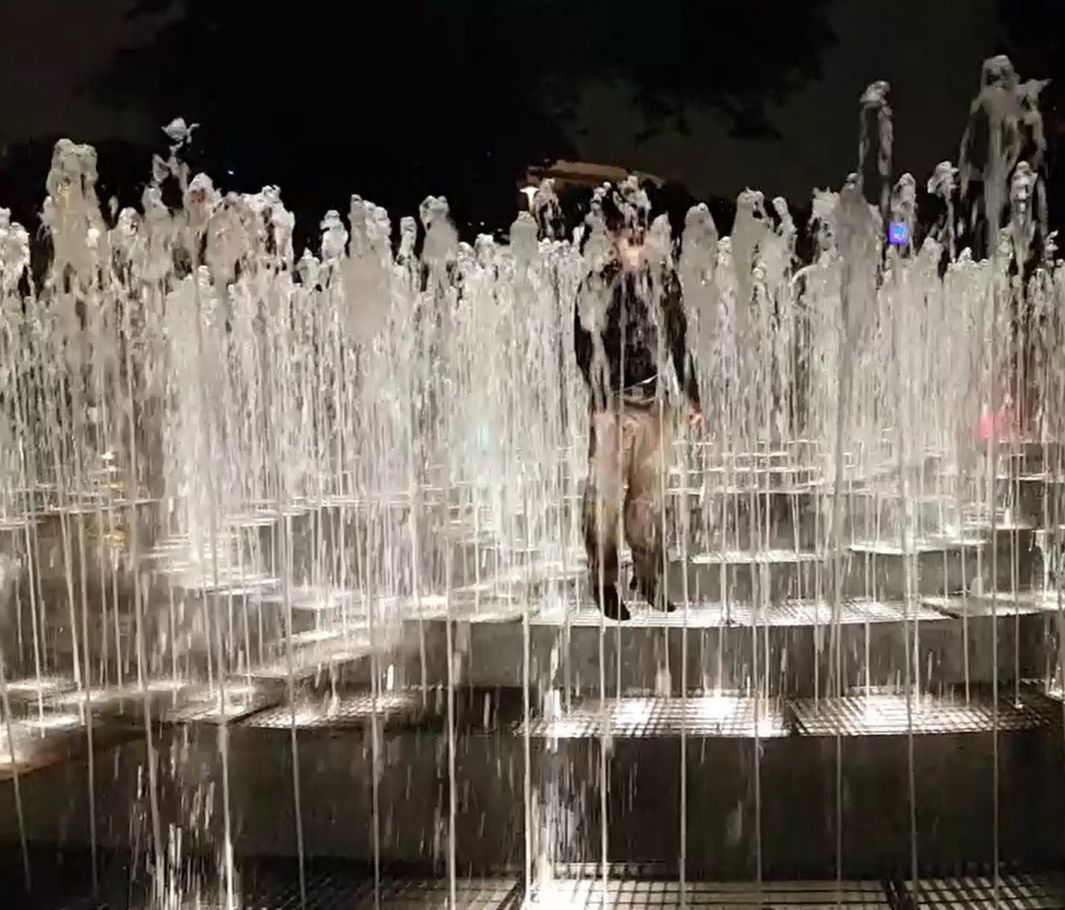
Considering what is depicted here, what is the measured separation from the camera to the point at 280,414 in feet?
46.5

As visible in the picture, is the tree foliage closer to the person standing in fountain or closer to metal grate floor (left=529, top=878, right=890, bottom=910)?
the person standing in fountain

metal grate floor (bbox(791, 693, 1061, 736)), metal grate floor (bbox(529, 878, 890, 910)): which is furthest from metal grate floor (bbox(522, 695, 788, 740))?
metal grate floor (bbox(529, 878, 890, 910))

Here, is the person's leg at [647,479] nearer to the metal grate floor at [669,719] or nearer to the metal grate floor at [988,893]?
the metal grate floor at [669,719]

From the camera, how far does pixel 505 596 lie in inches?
263

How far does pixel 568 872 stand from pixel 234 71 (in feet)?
41.8

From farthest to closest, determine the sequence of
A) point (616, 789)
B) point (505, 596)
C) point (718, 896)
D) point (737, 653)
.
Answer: point (505, 596)
point (737, 653)
point (616, 789)
point (718, 896)

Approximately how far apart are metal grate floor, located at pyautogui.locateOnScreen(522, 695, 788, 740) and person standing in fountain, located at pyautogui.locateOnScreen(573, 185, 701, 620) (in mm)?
578

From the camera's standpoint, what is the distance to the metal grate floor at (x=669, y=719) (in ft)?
14.6

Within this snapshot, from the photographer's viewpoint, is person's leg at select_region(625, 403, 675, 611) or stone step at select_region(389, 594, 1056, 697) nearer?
stone step at select_region(389, 594, 1056, 697)

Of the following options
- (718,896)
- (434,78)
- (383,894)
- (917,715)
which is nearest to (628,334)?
(917,715)

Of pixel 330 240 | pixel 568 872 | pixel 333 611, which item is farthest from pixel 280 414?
pixel 568 872

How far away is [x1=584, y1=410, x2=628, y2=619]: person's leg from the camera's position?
218 inches

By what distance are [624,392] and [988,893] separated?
8.74 ft

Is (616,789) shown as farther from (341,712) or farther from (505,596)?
(505,596)
